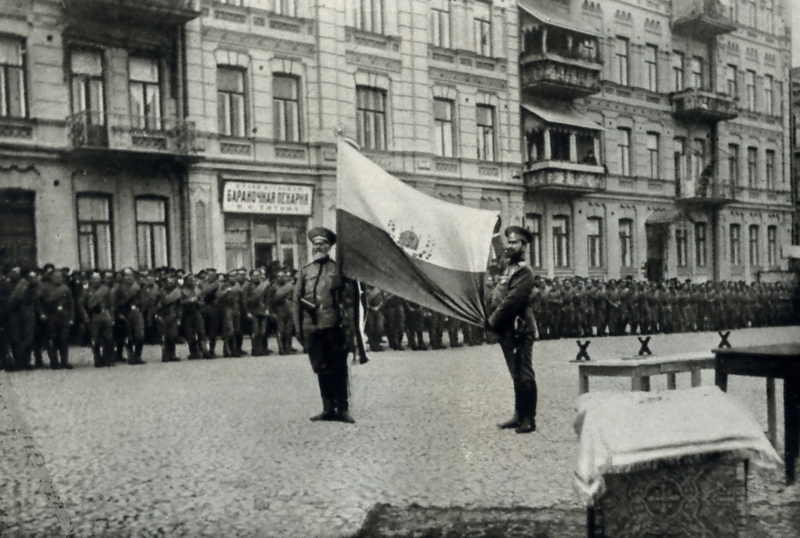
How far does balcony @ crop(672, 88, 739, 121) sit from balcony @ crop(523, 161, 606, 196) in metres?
3.52

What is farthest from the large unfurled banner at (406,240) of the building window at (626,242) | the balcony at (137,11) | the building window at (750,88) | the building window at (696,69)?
the building window at (626,242)

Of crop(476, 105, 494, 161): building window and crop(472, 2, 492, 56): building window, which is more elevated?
crop(472, 2, 492, 56): building window

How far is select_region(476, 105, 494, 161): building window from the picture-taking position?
35.5 ft

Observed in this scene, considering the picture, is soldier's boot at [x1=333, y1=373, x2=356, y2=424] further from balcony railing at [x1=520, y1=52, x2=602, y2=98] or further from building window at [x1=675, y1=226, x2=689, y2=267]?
balcony railing at [x1=520, y1=52, x2=602, y2=98]

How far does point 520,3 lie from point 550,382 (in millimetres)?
10857

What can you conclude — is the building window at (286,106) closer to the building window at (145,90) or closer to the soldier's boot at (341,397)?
the building window at (145,90)

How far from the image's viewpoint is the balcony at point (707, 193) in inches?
532

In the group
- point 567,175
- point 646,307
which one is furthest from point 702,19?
point 646,307

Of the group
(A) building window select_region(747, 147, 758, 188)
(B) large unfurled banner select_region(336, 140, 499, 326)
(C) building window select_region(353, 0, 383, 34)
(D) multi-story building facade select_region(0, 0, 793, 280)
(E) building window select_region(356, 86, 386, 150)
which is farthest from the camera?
(A) building window select_region(747, 147, 758, 188)

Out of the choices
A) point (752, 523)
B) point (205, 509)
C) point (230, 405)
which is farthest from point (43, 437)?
point (752, 523)

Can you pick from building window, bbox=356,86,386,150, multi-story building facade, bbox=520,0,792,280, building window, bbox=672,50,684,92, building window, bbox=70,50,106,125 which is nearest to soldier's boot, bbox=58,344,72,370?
building window, bbox=70,50,106,125

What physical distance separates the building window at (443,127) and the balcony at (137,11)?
6.85m

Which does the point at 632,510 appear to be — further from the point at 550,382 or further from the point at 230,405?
the point at 550,382

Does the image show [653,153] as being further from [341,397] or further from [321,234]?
[341,397]
